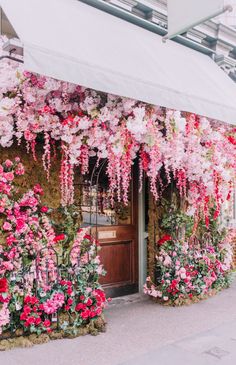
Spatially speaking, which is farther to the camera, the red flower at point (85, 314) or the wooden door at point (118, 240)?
the wooden door at point (118, 240)

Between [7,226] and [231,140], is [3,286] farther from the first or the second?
[231,140]

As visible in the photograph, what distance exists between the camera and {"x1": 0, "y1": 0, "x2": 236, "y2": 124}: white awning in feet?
12.8

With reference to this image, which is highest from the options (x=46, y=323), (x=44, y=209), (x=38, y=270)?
(x=44, y=209)

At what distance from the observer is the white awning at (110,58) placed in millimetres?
3900

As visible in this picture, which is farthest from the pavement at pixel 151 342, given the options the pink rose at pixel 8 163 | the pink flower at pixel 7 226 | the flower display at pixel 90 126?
the pink rose at pixel 8 163

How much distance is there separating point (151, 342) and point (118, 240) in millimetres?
2397

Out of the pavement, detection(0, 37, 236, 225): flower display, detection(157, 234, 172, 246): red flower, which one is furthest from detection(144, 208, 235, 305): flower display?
detection(0, 37, 236, 225): flower display

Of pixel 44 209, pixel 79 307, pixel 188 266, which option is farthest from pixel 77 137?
pixel 188 266

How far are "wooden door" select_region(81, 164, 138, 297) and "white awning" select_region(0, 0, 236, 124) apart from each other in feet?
7.41

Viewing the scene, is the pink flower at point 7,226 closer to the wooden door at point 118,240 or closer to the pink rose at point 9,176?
the pink rose at point 9,176

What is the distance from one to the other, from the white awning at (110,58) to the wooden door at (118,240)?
7.41ft

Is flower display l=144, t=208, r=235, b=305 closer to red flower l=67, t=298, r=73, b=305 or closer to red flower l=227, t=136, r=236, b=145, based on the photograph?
red flower l=227, t=136, r=236, b=145

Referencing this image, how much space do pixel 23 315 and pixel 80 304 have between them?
75cm

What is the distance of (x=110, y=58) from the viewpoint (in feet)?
14.9
